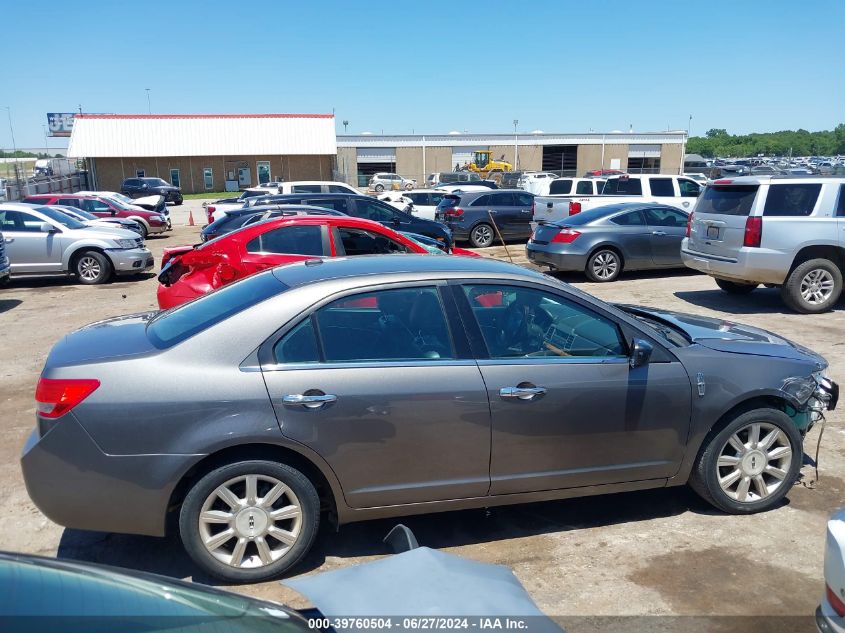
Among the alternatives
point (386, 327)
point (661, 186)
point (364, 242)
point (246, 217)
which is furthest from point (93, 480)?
point (661, 186)

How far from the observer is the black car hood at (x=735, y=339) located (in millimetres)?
4633

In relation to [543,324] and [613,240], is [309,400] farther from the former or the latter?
[613,240]

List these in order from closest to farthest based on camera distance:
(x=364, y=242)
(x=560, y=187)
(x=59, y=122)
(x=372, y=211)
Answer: (x=364, y=242)
(x=372, y=211)
(x=560, y=187)
(x=59, y=122)

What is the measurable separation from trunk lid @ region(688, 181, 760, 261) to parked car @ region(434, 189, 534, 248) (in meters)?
8.50

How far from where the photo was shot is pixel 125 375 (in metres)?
3.70

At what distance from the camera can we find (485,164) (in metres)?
60.7

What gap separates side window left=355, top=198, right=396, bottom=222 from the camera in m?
15.5

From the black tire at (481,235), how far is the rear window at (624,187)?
10.5 feet

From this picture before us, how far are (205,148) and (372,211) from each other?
139 ft

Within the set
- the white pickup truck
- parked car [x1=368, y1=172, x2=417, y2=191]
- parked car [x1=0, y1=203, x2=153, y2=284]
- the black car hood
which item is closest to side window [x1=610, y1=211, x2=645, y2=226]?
the white pickup truck

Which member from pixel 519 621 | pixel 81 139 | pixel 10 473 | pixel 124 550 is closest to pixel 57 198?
pixel 10 473

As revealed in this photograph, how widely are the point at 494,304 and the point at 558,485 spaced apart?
1.13m

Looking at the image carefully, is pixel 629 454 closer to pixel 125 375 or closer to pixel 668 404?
pixel 668 404

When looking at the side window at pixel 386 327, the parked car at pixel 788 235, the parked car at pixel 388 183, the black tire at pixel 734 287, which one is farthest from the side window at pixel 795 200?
the parked car at pixel 388 183
